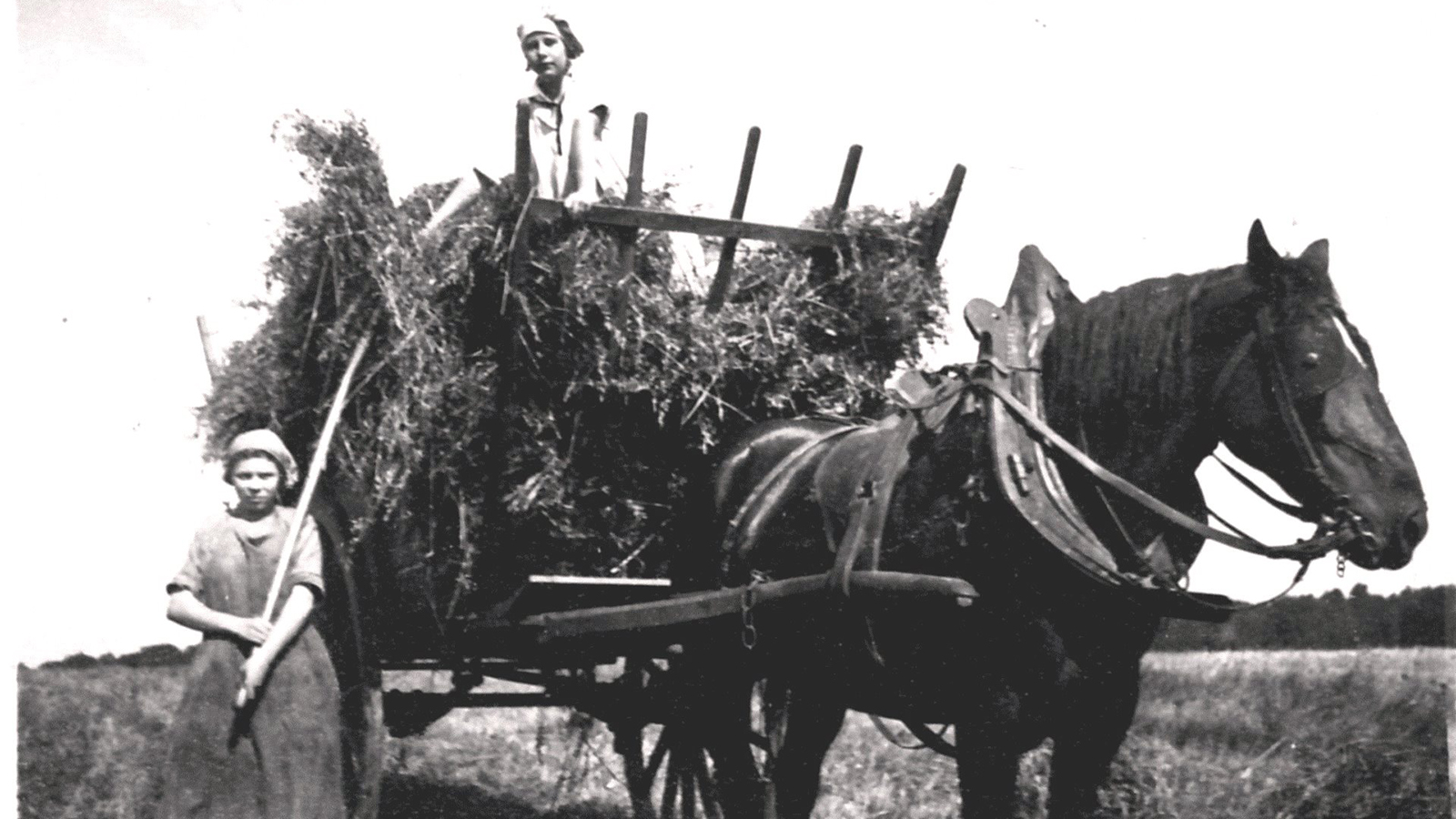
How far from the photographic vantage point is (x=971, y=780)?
10.9ft

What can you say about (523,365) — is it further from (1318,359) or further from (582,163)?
(1318,359)

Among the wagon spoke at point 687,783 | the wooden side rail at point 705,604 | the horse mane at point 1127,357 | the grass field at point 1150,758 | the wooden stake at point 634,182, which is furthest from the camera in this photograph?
the wagon spoke at point 687,783

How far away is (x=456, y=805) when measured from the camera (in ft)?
22.8

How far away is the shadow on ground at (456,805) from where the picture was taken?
22.0ft

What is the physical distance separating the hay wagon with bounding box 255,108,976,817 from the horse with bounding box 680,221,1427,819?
0.94 feet

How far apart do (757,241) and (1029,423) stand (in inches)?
70.3

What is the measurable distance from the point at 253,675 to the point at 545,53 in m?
3.04

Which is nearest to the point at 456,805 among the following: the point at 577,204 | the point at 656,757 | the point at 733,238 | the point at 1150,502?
the point at 656,757

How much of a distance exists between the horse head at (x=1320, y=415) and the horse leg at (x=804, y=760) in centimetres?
174

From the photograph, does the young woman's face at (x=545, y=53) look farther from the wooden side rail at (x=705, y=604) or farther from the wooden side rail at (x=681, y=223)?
the wooden side rail at (x=705, y=604)

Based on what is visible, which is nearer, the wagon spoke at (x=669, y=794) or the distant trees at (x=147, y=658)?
the distant trees at (x=147, y=658)

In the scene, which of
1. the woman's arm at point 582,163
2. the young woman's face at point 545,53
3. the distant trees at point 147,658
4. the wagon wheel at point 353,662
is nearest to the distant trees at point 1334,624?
the woman's arm at point 582,163

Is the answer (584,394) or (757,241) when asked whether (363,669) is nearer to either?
(584,394)

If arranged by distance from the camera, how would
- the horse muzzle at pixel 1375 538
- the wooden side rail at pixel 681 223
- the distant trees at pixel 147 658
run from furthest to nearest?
the distant trees at pixel 147 658 < the wooden side rail at pixel 681 223 < the horse muzzle at pixel 1375 538
